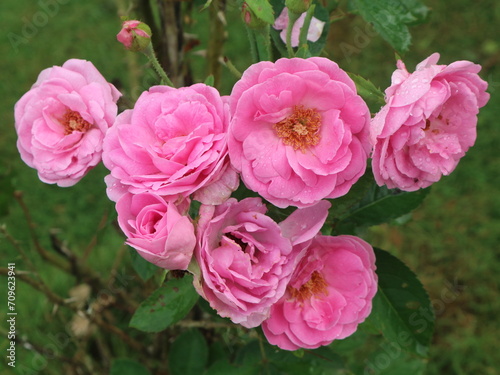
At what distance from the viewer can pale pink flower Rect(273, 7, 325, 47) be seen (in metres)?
0.82

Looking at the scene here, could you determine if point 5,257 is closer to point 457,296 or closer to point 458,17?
point 457,296

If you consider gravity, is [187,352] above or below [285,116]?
below

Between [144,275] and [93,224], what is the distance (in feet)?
4.96

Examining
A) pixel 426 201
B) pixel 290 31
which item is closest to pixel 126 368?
pixel 290 31

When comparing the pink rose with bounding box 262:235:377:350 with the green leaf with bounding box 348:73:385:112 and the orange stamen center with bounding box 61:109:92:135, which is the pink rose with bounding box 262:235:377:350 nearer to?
the green leaf with bounding box 348:73:385:112

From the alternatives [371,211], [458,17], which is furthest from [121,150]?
[458,17]

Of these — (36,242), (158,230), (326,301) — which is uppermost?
(158,230)

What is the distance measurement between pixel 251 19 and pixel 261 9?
29 mm

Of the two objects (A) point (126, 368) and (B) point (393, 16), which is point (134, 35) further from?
(A) point (126, 368)

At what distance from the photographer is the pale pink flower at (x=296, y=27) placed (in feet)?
2.68

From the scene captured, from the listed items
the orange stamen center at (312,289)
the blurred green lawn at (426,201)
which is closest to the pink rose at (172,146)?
the orange stamen center at (312,289)

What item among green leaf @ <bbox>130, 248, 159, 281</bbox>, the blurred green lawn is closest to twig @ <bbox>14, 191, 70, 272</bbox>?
the blurred green lawn

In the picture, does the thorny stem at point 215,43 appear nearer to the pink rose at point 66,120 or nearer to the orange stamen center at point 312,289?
the pink rose at point 66,120

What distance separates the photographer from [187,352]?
126 cm
